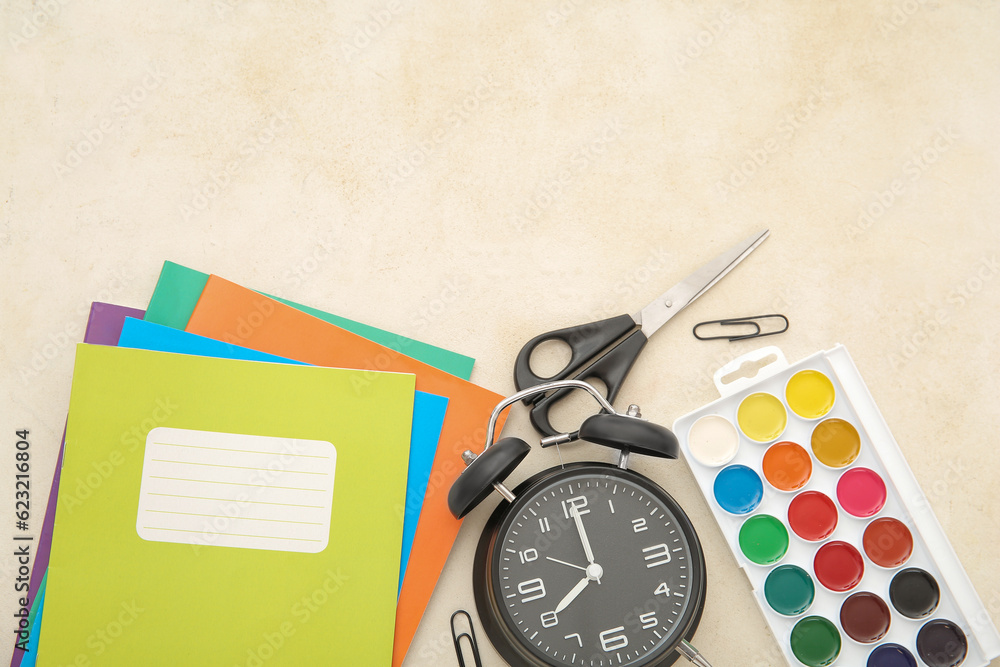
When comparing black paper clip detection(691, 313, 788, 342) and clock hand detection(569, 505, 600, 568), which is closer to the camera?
clock hand detection(569, 505, 600, 568)

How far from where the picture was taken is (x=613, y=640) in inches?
47.8

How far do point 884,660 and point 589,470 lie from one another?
683mm

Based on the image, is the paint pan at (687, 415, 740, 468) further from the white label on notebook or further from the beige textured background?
the white label on notebook

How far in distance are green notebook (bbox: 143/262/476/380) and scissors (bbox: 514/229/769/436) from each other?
13 cm

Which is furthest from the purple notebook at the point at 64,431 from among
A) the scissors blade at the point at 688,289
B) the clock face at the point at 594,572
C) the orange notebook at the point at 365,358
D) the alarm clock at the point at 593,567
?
the scissors blade at the point at 688,289

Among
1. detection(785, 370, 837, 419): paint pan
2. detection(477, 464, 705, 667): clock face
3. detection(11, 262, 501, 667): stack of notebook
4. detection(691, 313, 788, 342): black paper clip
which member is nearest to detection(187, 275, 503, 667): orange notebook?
detection(11, 262, 501, 667): stack of notebook

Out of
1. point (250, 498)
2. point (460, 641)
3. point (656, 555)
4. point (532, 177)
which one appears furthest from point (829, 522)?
point (250, 498)

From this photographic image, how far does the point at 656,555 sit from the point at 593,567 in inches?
4.9

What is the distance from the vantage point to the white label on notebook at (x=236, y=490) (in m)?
1.27

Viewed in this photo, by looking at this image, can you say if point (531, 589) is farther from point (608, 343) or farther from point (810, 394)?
point (810, 394)

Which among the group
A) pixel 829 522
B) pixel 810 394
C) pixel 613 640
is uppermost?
pixel 810 394

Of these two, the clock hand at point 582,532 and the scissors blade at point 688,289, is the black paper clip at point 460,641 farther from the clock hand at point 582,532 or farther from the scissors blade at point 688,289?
the scissors blade at point 688,289

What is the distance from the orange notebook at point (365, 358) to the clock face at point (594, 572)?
5.3 inches

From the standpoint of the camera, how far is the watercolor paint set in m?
1.27
